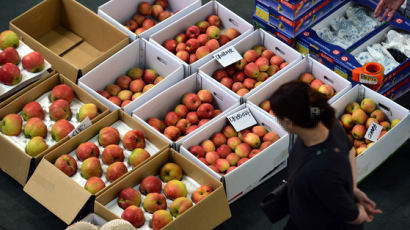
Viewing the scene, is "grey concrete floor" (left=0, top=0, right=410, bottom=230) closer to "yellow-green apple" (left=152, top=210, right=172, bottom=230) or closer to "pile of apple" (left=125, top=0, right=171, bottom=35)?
"yellow-green apple" (left=152, top=210, right=172, bottom=230)

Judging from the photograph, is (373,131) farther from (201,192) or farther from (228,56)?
(201,192)

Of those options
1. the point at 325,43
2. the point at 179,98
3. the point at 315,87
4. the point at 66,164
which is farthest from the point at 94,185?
the point at 325,43

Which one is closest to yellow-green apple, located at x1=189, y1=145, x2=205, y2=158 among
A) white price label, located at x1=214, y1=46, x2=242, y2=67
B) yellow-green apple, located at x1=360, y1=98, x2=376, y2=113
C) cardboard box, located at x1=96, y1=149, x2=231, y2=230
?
cardboard box, located at x1=96, y1=149, x2=231, y2=230

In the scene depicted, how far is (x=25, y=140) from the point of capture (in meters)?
3.74

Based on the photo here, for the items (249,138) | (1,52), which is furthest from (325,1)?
(1,52)

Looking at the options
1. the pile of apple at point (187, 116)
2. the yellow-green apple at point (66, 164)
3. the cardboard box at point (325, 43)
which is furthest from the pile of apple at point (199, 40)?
the yellow-green apple at point (66, 164)

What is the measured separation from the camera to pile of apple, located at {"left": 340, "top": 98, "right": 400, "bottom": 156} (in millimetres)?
3895

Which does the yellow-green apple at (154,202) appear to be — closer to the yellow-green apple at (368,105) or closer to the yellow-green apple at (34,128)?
the yellow-green apple at (34,128)

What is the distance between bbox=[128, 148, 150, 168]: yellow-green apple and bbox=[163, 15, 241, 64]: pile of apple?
0.97 m

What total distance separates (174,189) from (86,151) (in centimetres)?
60

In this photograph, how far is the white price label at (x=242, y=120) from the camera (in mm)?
3857

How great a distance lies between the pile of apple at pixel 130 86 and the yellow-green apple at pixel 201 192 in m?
0.89

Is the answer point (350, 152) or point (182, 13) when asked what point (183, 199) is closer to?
point (350, 152)

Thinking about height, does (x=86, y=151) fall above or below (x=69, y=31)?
above
